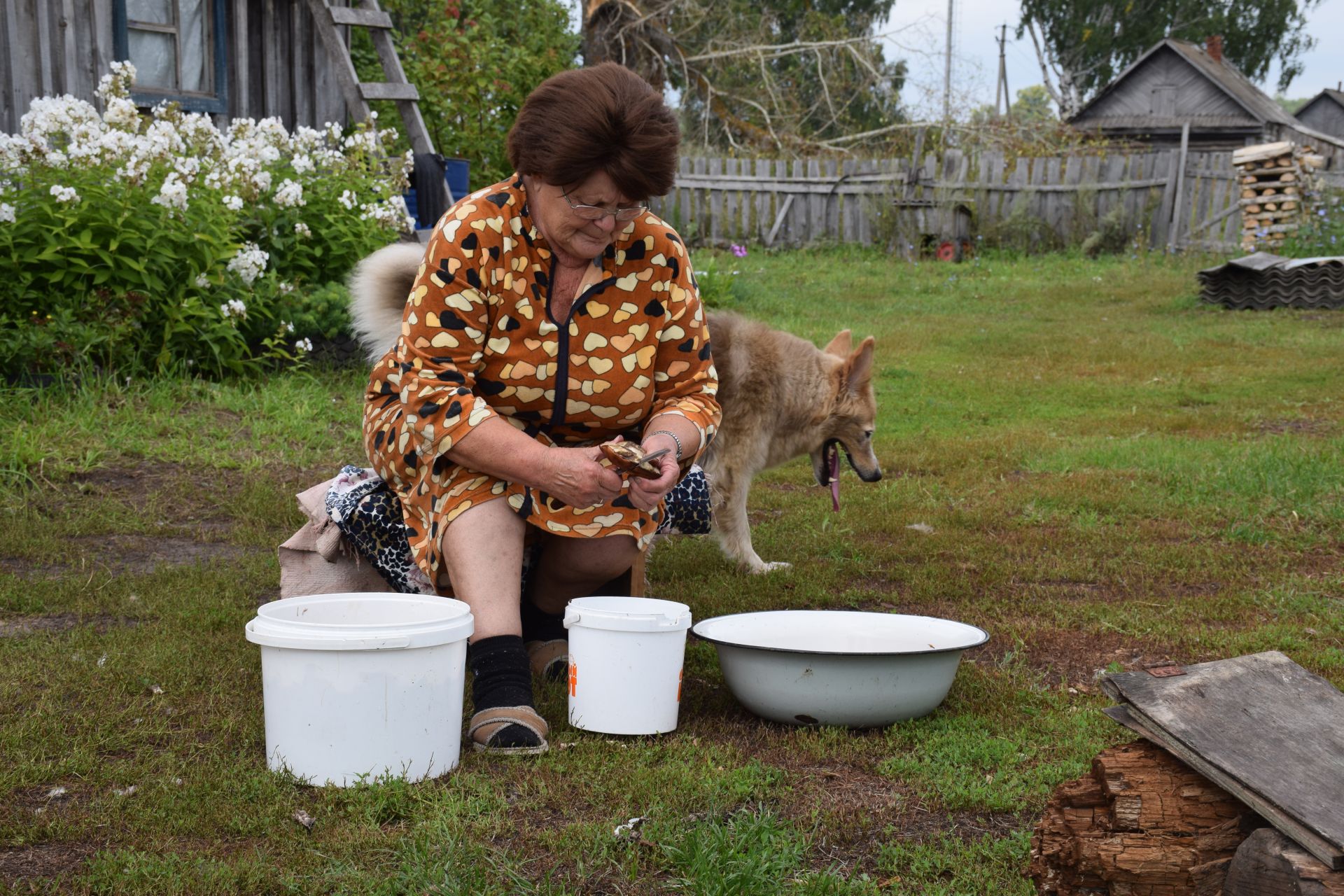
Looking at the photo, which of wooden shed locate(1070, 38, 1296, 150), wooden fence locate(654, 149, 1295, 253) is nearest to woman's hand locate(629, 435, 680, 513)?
wooden fence locate(654, 149, 1295, 253)

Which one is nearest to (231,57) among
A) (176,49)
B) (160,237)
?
(176,49)

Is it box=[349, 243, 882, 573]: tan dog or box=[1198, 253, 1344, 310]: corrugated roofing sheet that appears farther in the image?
box=[1198, 253, 1344, 310]: corrugated roofing sheet

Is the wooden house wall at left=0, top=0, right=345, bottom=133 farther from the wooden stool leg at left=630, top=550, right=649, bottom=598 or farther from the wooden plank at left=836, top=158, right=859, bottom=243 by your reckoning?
the wooden plank at left=836, top=158, right=859, bottom=243

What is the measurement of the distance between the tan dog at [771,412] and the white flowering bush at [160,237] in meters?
1.71

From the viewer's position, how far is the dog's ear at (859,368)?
4.80 meters

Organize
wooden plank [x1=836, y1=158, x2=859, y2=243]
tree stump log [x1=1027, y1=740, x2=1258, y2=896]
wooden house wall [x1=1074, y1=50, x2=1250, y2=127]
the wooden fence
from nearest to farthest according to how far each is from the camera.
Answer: tree stump log [x1=1027, y1=740, x2=1258, y2=896] → the wooden fence → wooden plank [x1=836, y1=158, x2=859, y2=243] → wooden house wall [x1=1074, y1=50, x2=1250, y2=127]

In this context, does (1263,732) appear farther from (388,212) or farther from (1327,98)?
(1327,98)

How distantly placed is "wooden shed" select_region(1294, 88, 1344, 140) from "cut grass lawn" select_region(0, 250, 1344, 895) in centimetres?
4073

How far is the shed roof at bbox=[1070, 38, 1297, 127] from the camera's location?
28016mm

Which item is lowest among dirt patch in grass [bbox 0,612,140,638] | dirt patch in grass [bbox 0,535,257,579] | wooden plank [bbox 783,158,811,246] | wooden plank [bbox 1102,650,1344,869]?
dirt patch in grass [bbox 0,535,257,579]

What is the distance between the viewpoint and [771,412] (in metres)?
4.84

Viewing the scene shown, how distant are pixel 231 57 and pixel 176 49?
0.47 metres

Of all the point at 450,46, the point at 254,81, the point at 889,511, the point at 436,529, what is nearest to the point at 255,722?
the point at 436,529

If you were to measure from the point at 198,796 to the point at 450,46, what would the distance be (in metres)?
10.8
